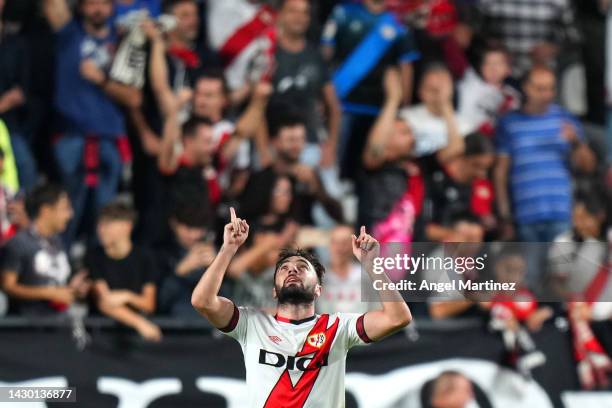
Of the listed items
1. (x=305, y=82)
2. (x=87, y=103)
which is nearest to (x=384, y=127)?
(x=305, y=82)

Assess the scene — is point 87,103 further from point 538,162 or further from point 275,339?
point 275,339

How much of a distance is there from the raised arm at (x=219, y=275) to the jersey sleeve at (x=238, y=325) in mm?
88

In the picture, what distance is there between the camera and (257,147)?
40.2ft

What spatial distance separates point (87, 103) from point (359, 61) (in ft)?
8.01

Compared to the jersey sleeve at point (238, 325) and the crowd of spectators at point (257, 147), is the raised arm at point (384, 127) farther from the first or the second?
the jersey sleeve at point (238, 325)

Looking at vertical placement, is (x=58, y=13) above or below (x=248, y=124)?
above

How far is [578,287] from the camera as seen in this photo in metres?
10.4

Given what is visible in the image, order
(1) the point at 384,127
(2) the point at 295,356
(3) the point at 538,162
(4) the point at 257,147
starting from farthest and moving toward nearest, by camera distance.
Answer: (3) the point at 538,162, (1) the point at 384,127, (4) the point at 257,147, (2) the point at 295,356

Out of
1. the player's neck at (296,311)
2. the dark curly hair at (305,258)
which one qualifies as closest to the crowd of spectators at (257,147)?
the dark curly hair at (305,258)

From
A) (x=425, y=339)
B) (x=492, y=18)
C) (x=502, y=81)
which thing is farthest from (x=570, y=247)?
(x=492, y=18)

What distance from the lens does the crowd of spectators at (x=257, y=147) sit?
11070 mm

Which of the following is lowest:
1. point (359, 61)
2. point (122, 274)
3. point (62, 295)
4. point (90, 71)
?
point (62, 295)

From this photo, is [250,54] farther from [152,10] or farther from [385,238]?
[385,238]

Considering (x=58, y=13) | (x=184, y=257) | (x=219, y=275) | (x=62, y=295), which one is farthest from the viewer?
(x=58, y=13)
